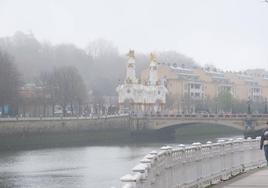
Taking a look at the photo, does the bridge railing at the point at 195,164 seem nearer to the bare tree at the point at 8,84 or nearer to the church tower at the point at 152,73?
the bare tree at the point at 8,84

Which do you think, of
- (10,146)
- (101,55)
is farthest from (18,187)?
(101,55)

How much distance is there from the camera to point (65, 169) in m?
45.9

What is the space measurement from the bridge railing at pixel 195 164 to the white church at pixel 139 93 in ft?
284

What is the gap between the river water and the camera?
37569mm

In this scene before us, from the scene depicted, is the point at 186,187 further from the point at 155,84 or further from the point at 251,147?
the point at 155,84

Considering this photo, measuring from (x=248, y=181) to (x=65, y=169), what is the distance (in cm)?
3007

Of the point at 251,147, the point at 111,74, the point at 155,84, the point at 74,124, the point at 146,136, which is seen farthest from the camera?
the point at 111,74

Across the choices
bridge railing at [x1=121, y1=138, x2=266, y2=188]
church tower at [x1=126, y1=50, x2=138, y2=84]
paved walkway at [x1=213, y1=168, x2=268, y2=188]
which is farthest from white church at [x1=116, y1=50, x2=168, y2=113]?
paved walkway at [x1=213, y1=168, x2=268, y2=188]

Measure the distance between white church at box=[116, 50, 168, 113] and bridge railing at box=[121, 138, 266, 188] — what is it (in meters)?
86.6

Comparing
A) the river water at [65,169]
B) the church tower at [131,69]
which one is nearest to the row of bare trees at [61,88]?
the church tower at [131,69]

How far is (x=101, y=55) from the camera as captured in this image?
181750 mm

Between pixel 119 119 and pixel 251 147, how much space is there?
7404cm

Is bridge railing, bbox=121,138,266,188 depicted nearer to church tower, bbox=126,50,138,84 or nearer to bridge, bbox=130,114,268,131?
bridge, bbox=130,114,268,131

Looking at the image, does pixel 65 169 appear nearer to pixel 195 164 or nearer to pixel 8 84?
pixel 195 164
